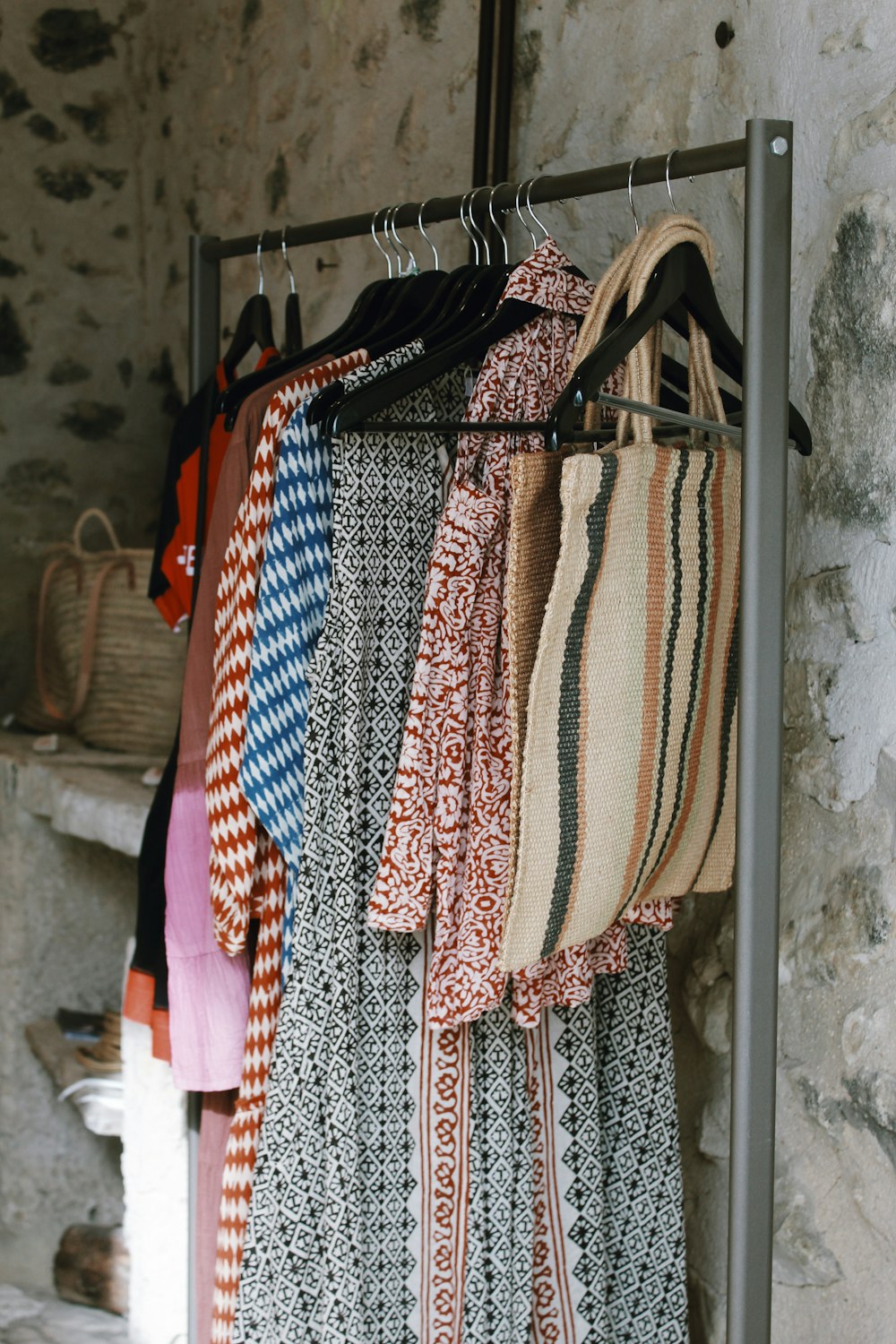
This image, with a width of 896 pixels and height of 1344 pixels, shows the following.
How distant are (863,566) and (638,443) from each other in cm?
31

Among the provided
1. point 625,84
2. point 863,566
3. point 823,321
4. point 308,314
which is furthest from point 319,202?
point 863,566

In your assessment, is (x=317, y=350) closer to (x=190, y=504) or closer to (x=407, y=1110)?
(x=190, y=504)

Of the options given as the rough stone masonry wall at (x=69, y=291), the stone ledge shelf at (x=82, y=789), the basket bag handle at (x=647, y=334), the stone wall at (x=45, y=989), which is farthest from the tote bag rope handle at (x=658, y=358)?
the rough stone masonry wall at (x=69, y=291)

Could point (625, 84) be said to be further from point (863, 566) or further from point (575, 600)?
point (575, 600)

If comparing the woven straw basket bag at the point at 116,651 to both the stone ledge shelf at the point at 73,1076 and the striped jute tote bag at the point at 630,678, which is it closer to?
the stone ledge shelf at the point at 73,1076

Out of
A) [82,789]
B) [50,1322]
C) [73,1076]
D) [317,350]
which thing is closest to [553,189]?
[317,350]

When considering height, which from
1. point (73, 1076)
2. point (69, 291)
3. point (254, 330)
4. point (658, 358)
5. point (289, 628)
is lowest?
point (73, 1076)

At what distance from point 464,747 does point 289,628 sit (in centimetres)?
21

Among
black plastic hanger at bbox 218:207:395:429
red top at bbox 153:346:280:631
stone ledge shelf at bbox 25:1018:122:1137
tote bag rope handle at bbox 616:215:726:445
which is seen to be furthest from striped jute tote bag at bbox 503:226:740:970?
stone ledge shelf at bbox 25:1018:122:1137

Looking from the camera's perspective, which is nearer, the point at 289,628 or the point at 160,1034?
the point at 289,628

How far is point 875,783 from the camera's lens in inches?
48.8

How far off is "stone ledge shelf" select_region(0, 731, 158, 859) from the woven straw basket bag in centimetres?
5

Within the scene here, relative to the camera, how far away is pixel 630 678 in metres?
1.10

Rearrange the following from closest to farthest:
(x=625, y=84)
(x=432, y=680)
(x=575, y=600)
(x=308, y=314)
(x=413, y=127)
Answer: (x=575, y=600), (x=432, y=680), (x=625, y=84), (x=413, y=127), (x=308, y=314)
